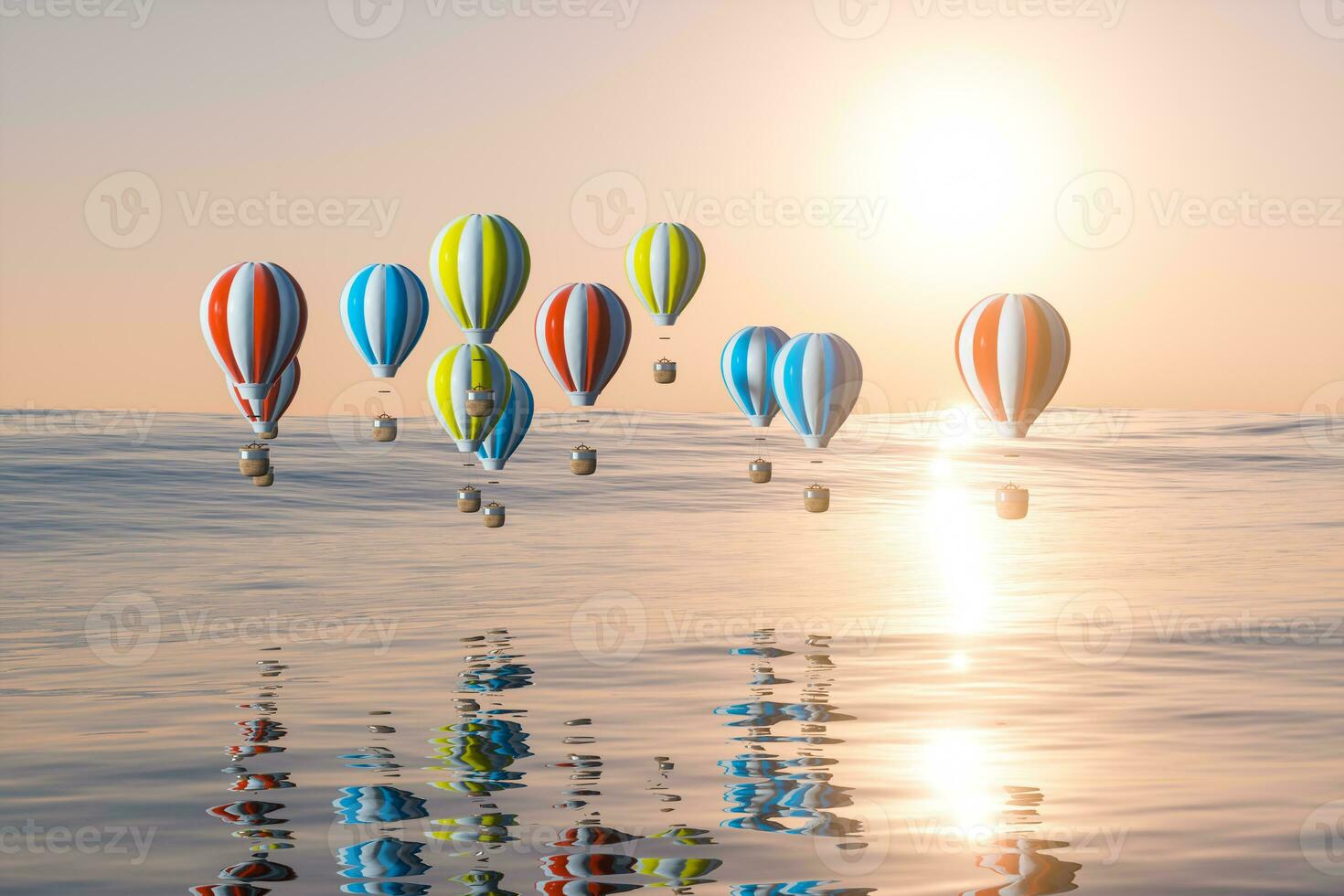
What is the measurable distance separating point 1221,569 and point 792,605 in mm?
21158

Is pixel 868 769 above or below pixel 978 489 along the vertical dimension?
below

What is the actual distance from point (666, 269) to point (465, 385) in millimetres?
6779

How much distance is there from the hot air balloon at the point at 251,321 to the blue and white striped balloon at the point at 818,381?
473 inches

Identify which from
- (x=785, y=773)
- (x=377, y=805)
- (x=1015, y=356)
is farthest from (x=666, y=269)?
(x=377, y=805)

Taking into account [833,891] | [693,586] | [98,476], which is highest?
[98,476]

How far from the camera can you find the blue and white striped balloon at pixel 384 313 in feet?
129

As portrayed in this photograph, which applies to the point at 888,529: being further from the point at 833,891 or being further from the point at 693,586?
the point at 833,891

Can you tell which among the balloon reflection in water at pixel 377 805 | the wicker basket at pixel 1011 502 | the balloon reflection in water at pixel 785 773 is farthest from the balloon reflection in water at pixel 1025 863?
the wicker basket at pixel 1011 502

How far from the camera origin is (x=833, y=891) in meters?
20.4

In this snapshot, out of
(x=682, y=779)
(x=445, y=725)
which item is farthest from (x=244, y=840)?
(x=445, y=725)

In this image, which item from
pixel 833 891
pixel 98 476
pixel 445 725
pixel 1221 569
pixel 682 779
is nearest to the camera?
pixel 833 891

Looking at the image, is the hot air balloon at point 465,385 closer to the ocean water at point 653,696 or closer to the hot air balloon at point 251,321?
the hot air balloon at point 251,321

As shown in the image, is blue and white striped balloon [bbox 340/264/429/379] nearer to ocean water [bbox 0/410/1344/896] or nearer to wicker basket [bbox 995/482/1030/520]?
ocean water [bbox 0/410/1344/896]

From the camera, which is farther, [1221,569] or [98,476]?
[98,476]
